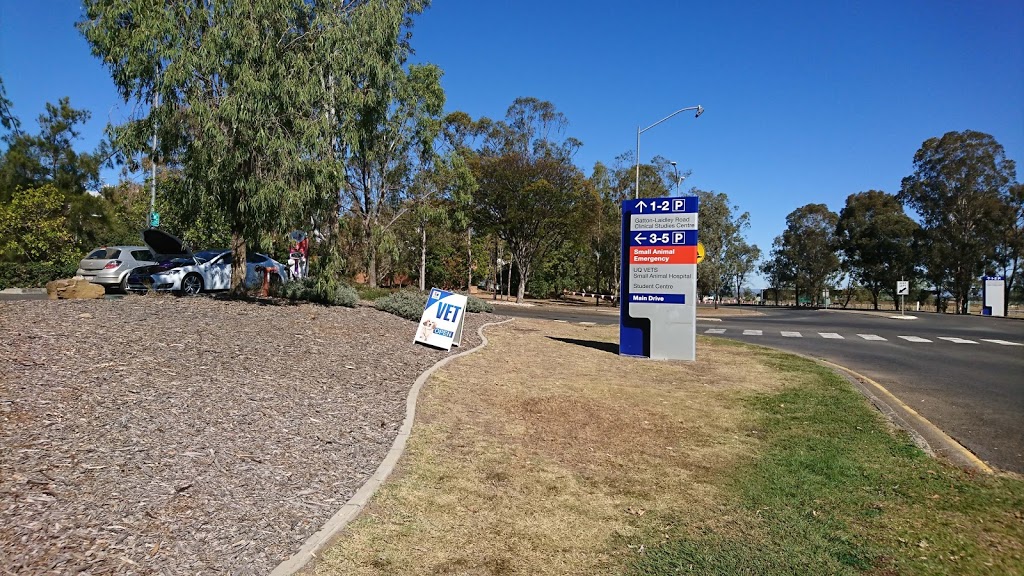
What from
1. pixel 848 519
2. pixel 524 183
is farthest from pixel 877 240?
pixel 848 519

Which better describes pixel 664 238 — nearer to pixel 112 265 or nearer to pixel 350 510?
pixel 350 510

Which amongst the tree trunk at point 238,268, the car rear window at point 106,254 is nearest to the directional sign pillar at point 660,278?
the tree trunk at point 238,268

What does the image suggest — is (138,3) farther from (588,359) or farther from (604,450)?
(604,450)

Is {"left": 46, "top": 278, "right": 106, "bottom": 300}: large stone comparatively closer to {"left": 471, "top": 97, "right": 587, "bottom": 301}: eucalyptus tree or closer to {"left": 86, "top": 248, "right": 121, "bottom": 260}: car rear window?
{"left": 86, "top": 248, "right": 121, "bottom": 260}: car rear window

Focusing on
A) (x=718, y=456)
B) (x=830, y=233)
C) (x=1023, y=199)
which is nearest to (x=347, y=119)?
(x=718, y=456)

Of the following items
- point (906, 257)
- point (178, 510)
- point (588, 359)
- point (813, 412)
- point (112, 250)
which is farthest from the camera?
point (906, 257)

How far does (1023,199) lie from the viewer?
5050 centimetres

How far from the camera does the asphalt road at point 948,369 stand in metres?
6.90

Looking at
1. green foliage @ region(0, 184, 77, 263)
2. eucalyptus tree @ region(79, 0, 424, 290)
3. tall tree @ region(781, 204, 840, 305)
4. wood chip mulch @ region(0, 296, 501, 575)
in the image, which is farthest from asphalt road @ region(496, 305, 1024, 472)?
tall tree @ region(781, 204, 840, 305)

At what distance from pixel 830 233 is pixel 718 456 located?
76.3 meters

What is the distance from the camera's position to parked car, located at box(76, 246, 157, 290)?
52.1 ft

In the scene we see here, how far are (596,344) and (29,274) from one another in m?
22.5

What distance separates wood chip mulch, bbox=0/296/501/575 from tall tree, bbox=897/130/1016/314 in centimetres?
6096

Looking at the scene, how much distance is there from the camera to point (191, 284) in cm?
1603
